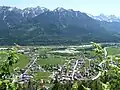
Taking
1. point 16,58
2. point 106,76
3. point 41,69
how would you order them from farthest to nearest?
1. point 41,69
2. point 106,76
3. point 16,58

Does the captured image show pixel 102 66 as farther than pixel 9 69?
Yes

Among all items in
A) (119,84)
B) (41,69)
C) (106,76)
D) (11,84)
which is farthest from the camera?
(41,69)

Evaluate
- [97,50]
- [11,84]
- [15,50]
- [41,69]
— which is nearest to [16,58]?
[15,50]

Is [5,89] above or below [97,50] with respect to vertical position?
below

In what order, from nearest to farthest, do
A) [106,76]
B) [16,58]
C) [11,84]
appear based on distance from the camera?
→ [11,84], [16,58], [106,76]

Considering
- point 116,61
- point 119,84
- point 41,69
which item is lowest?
point 41,69

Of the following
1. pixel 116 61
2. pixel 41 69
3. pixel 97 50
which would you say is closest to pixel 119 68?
pixel 116 61

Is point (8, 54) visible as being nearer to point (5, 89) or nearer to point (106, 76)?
point (5, 89)

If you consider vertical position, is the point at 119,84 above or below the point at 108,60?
below

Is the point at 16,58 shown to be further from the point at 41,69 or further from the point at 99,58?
the point at 41,69
